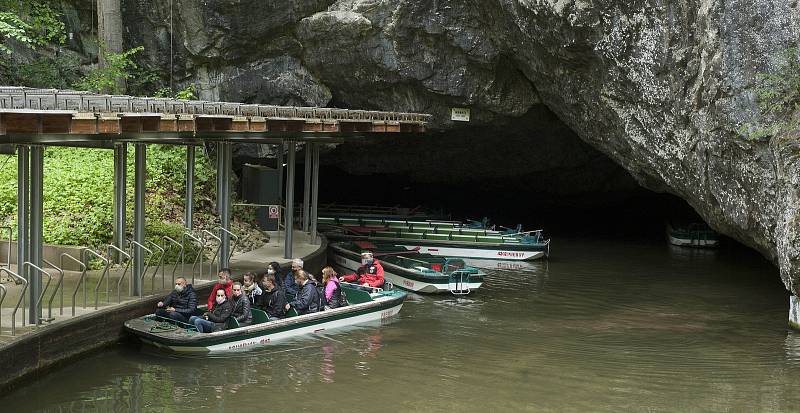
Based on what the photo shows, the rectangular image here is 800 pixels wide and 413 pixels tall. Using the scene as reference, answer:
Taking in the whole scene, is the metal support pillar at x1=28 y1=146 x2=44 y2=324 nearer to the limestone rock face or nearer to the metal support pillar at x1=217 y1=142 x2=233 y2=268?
the metal support pillar at x1=217 y1=142 x2=233 y2=268

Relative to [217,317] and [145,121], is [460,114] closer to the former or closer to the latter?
[217,317]

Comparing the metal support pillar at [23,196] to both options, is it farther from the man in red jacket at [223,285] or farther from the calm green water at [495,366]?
the man in red jacket at [223,285]

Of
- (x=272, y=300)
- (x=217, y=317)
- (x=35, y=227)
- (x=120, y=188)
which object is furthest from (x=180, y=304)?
(x=35, y=227)

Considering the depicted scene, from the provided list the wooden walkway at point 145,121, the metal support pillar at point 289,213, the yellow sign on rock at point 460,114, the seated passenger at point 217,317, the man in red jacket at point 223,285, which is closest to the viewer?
the wooden walkway at point 145,121

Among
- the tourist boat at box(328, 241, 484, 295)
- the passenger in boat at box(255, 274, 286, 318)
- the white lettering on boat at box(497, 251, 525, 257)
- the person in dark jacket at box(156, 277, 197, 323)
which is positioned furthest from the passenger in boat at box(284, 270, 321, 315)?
the white lettering on boat at box(497, 251, 525, 257)

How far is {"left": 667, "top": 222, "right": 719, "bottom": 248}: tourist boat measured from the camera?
116 ft

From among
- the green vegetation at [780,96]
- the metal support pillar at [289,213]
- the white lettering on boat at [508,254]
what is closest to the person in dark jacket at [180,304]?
the metal support pillar at [289,213]

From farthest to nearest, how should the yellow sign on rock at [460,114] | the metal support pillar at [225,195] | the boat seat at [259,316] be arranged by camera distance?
1. the yellow sign on rock at [460,114]
2. the metal support pillar at [225,195]
3. the boat seat at [259,316]

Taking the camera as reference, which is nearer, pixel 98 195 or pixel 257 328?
pixel 257 328

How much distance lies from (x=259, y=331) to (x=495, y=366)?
436 centimetres

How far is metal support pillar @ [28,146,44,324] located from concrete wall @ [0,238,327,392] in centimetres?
48

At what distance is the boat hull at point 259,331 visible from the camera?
15.8 metres

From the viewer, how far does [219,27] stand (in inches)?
1176

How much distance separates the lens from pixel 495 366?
16000mm
